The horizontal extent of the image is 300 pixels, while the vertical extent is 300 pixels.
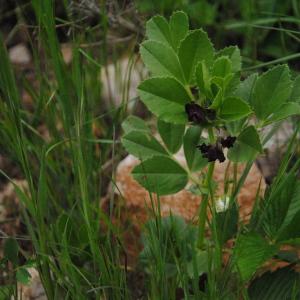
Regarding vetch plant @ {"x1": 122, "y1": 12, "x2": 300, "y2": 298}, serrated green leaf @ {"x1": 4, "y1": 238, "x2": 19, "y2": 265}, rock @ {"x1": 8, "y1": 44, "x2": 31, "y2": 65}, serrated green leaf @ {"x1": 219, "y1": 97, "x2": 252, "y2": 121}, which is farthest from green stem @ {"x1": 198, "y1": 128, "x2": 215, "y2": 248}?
rock @ {"x1": 8, "y1": 44, "x2": 31, "y2": 65}

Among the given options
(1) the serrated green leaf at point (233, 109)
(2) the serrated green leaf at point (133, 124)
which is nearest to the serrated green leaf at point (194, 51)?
(1) the serrated green leaf at point (233, 109)

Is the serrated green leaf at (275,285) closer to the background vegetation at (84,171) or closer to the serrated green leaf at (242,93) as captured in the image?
the background vegetation at (84,171)

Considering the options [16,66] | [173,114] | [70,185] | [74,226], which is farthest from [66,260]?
Result: [16,66]

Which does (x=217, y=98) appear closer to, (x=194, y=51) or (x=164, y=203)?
(x=194, y=51)

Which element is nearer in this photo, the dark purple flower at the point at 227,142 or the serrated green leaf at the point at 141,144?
the dark purple flower at the point at 227,142

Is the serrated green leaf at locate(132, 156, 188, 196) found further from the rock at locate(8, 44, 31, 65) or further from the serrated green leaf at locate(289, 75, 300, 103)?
the rock at locate(8, 44, 31, 65)

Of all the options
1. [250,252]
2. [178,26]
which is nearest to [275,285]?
[250,252]
